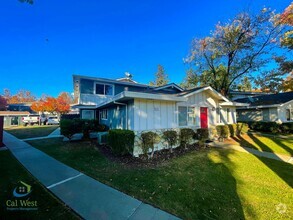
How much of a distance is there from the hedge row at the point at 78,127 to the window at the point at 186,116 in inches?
283

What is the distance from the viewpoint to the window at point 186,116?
10.3m

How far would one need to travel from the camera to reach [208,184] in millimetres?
4727

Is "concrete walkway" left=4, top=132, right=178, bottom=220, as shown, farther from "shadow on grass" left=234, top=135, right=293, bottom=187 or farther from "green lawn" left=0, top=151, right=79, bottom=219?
"shadow on grass" left=234, top=135, right=293, bottom=187

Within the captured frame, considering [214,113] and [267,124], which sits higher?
[214,113]

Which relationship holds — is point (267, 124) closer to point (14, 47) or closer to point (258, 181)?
point (258, 181)

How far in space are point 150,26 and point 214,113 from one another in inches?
430

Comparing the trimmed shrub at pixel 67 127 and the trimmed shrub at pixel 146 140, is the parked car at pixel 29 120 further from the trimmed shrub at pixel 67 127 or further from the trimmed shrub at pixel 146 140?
the trimmed shrub at pixel 146 140

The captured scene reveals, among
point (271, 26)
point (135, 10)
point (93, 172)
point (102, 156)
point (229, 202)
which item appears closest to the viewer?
point (229, 202)

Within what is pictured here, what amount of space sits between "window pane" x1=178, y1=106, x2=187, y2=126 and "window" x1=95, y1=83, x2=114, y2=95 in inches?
361

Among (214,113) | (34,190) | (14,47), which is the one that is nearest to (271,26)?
(214,113)

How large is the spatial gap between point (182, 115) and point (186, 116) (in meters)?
0.46

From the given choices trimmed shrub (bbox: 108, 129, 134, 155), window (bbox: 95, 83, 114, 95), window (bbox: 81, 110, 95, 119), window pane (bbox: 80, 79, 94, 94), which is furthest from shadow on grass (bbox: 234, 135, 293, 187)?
window (bbox: 81, 110, 95, 119)

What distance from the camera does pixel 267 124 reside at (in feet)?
53.9

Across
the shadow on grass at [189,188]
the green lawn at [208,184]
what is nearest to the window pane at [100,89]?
the green lawn at [208,184]
